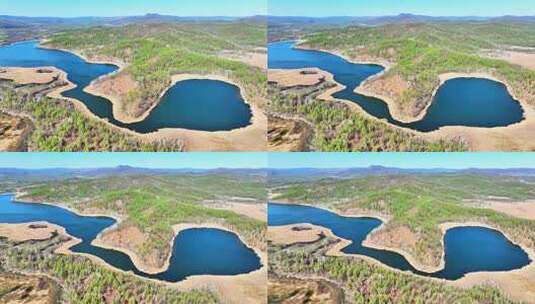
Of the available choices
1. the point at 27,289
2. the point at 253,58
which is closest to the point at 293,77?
the point at 253,58

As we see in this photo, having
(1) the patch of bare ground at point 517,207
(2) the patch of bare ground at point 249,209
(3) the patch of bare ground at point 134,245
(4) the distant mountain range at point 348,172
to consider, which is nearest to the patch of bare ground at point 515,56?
(4) the distant mountain range at point 348,172

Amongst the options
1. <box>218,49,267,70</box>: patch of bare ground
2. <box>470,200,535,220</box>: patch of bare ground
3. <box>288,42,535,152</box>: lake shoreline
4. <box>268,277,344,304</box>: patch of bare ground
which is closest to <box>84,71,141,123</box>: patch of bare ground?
<box>218,49,267,70</box>: patch of bare ground

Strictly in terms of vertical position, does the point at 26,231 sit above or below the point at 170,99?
below

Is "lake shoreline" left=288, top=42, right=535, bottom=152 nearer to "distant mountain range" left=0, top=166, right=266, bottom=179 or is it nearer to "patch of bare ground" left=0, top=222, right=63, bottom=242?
"distant mountain range" left=0, top=166, right=266, bottom=179

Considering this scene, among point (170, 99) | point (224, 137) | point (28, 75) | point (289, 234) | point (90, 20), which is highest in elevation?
point (90, 20)

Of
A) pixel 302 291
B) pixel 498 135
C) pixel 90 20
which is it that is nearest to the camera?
pixel 498 135

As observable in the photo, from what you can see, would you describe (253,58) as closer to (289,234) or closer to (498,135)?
(289,234)
